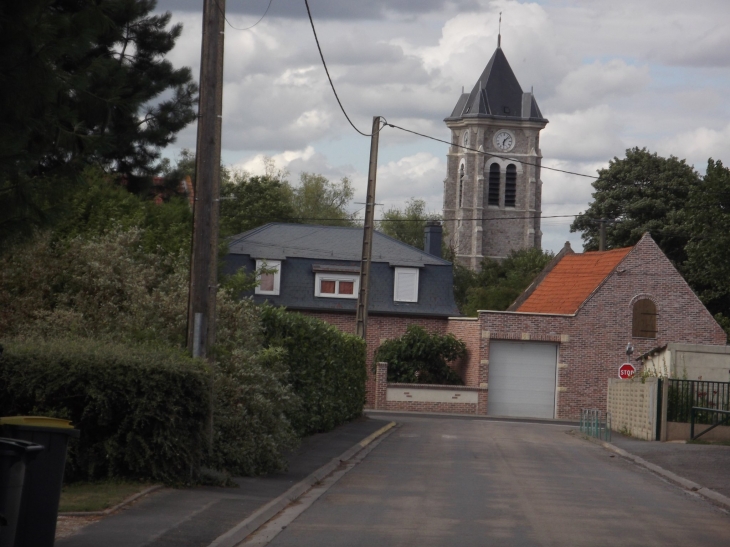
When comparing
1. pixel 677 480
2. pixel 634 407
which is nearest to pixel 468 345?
pixel 634 407

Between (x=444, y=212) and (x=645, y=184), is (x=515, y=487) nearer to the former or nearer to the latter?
(x=645, y=184)

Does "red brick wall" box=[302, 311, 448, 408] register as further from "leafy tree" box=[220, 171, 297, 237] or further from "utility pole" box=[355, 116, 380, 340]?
Result: "leafy tree" box=[220, 171, 297, 237]

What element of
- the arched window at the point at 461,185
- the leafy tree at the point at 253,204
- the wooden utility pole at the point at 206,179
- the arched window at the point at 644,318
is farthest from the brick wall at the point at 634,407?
the arched window at the point at 461,185

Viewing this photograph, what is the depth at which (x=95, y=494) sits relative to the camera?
11.0 metres

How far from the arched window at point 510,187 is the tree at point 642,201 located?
33487 mm

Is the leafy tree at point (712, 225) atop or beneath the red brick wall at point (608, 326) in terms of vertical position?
atop

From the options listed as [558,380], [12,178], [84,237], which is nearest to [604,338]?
[558,380]

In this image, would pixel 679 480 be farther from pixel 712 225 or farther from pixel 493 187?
pixel 493 187

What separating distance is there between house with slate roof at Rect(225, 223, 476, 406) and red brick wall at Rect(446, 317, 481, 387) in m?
0.23

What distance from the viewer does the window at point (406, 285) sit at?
46500 mm

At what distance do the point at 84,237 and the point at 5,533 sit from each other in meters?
13.0

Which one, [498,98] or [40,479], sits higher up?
[498,98]

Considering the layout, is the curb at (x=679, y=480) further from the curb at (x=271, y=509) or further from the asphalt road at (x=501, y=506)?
the curb at (x=271, y=509)

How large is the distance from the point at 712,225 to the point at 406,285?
617 inches
